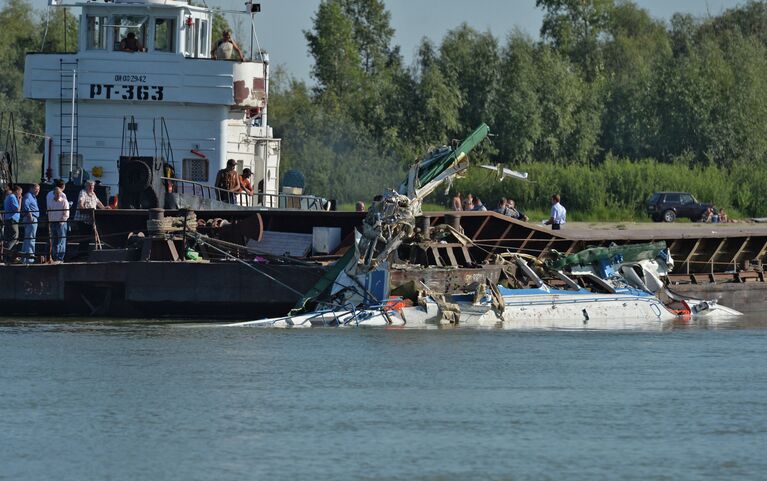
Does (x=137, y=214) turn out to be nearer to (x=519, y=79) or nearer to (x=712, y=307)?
(x=712, y=307)

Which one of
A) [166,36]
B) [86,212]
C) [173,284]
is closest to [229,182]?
[86,212]

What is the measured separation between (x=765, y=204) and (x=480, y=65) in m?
14.2

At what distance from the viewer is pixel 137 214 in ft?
83.9

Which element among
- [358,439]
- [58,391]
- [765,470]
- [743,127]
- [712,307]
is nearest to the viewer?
[765,470]

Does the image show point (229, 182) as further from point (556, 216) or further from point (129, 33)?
point (556, 216)

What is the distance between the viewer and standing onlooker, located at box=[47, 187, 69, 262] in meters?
25.0

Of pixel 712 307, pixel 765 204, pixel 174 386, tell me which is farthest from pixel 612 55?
pixel 174 386

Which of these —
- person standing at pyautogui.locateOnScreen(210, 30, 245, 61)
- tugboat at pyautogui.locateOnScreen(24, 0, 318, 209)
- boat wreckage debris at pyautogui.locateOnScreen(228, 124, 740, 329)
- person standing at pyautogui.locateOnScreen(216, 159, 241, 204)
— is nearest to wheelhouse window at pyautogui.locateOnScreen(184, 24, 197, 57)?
tugboat at pyautogui.locateOnScreen(24, 0, 318, 209)

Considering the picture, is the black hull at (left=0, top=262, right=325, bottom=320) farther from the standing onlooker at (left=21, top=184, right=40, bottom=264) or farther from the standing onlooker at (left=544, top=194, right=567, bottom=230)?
the standing onlooker at (left=544, top=194, right=567, bottom=230)

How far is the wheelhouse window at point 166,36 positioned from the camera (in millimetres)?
28438

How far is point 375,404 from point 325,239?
27.1ft

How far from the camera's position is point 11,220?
25.4 m

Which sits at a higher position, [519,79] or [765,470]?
[519,79]

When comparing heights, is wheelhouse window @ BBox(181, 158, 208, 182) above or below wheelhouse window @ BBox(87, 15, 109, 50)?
below
